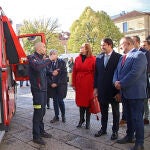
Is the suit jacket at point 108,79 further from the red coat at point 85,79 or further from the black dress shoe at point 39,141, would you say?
the black dress shoe at point 39,141

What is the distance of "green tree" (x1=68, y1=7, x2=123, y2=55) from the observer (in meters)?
38.9

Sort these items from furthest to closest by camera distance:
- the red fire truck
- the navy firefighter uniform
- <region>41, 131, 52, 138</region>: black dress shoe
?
<region>41, 131, 52, 138</region>: black dress shoe, the navy firefighter uniform, the red fire truck

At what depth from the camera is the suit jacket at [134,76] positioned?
4375 millimetres

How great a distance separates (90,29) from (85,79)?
113 ft

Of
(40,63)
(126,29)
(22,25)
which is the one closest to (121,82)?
(40,63)

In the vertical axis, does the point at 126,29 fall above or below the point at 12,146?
above

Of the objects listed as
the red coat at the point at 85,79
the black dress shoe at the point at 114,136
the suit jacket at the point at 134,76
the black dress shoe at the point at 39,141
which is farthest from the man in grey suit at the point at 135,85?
the black dress shoe at the point at 39,141

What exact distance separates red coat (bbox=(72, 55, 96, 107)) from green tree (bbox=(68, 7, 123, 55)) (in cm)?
3245

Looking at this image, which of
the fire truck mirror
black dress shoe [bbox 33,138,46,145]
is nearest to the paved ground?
black dress shoe [bbox 33,138,46,145]

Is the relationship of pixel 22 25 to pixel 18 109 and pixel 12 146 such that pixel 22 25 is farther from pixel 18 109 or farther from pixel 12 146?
pixel 12 146

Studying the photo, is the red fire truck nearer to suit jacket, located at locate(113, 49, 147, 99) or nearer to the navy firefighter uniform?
the navy firefighter uniform

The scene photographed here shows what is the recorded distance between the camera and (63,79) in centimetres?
672

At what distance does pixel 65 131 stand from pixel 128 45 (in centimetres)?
236

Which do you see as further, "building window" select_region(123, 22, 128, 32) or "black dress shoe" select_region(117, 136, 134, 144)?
"building window" select_region(123, 22, 128, 32)
